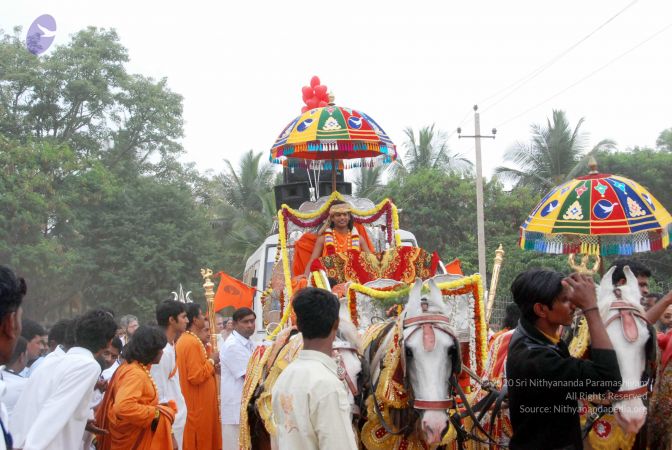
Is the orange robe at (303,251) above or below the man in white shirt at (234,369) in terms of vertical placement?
above

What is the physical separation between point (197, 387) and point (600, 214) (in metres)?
4.70

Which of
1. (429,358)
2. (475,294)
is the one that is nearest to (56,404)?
(429,358)

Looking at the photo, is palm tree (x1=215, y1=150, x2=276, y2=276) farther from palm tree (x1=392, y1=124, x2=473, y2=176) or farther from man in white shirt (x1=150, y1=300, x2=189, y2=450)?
man in white shirt (x1=150, y1=300, x2=189, y2=450)

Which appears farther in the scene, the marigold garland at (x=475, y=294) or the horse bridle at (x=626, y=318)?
the marigold garland at (x=475, y=294)

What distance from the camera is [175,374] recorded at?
719 cm

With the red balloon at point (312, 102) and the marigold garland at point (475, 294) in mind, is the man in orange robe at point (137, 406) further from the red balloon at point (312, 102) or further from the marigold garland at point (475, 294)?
the red balloon at point (312, 102)

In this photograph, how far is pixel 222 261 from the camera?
29.5m

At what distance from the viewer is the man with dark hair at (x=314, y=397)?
3.50m

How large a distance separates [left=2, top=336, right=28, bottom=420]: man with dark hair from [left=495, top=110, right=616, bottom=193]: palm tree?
23.3m

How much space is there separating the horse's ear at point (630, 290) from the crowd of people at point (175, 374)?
5.7 inches

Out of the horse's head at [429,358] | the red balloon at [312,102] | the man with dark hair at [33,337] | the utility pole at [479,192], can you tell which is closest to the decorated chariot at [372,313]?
the horse's head at [429,358]

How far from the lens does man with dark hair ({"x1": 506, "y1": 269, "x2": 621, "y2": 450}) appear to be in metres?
3.68

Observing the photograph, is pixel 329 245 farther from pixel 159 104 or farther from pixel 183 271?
pixel 159 104

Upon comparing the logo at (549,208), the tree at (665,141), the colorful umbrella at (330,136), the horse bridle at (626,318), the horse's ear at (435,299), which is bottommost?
the horse bridle at (626,318)
